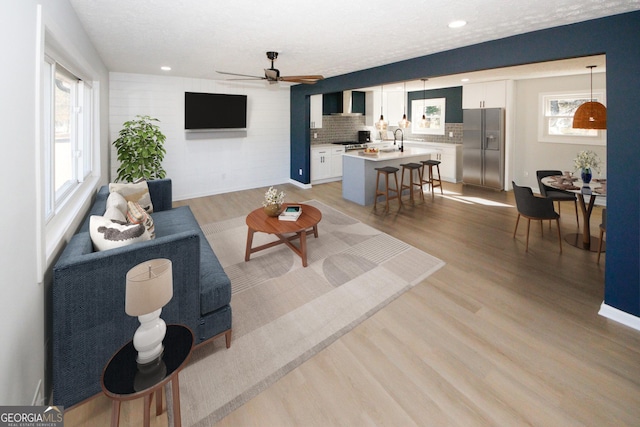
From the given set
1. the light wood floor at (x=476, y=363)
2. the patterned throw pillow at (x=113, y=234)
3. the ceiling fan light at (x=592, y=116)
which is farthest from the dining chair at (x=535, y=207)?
the patterned throw pillow at (x=113, y=234)

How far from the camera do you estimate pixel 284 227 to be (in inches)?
137

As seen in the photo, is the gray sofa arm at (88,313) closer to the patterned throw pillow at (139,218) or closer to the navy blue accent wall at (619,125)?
the patterned throw pillow at (139,218)

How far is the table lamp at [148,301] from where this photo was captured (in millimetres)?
1273

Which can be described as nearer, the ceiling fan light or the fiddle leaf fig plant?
the ceiling fan light

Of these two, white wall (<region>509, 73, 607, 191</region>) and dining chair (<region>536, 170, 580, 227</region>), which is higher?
white wall (<region>509, 73, 607, 191</region>)

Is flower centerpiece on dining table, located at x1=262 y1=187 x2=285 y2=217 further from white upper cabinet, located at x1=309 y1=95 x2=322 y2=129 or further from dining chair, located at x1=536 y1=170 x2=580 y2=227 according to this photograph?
white upper cabinet, located at x1=309 y1=95 x2=322 y2=129

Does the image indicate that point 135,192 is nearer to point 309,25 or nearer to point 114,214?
point 114,214

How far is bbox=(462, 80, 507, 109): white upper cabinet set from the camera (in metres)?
6.84

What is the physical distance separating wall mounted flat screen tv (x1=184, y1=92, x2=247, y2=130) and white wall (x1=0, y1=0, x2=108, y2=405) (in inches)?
182

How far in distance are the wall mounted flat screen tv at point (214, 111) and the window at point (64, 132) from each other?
2.27 metres

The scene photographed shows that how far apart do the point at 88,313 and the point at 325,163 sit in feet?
22.0

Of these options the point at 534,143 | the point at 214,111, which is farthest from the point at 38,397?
the point at 534,143

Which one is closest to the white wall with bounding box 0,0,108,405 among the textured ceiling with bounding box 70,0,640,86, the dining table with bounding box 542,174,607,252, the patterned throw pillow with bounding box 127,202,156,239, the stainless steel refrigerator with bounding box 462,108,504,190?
the patterned throw pillow with bounding box 127,202,156,239

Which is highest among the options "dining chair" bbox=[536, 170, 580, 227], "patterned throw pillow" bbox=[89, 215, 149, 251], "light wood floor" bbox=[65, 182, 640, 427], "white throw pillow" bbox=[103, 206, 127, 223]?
"dining chair" bbox=[536, 170, 580, 227]
